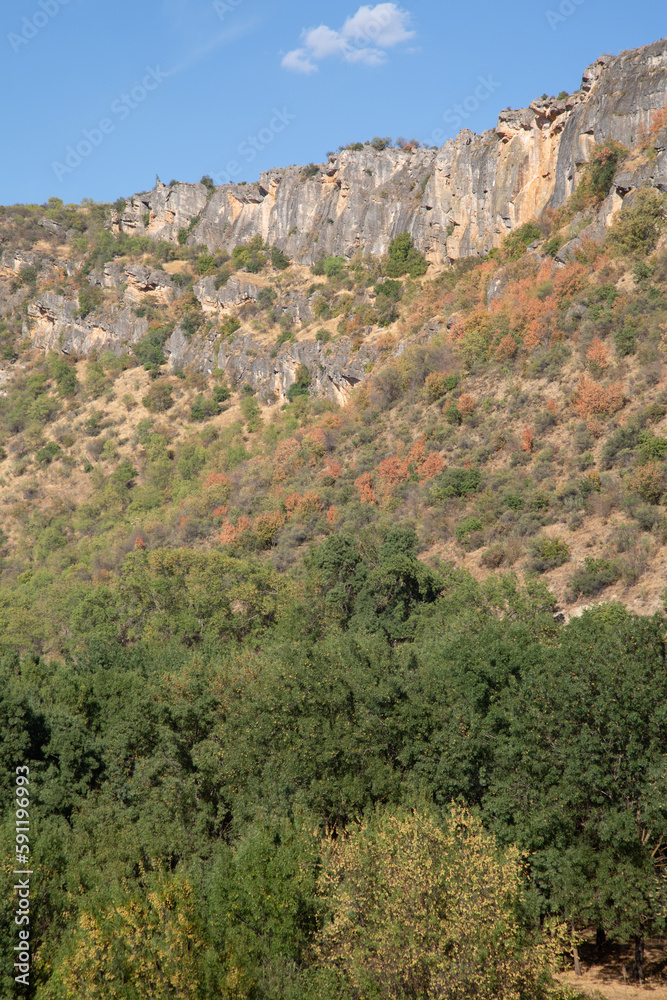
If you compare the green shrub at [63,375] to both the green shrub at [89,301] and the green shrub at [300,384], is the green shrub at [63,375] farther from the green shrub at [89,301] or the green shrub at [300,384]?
the green shrub at [300,384]

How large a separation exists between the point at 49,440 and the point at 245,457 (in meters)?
28.8

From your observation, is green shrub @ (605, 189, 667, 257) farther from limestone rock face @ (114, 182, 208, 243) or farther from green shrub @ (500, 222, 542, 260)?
limestone rock face @ (114, 182, 208, 243)

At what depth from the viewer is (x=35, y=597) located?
198 feet

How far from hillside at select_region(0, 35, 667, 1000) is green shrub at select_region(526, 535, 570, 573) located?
1.08 feet

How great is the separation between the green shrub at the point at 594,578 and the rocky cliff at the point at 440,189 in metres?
30.5

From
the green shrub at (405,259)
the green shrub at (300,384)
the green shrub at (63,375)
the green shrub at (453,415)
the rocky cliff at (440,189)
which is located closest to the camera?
the green shrub at (453,415)

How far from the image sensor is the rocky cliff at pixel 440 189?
2376 inches

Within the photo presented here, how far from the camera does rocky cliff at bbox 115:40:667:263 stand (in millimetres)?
60344

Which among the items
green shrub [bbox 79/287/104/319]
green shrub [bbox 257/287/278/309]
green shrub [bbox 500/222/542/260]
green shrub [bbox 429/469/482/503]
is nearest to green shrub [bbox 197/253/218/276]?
green shrub [bbox 257/287/278/309]

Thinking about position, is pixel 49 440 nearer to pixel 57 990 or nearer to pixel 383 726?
pixel 383 726

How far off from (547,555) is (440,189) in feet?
160

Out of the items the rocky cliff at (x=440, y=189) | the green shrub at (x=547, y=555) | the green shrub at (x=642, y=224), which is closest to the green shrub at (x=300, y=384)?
the rocky cliff at (x=440, y=189)

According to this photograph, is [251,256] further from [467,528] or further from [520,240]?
[467,528]

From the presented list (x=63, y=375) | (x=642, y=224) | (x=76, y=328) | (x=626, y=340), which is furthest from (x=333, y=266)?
(x=626, y=340)
